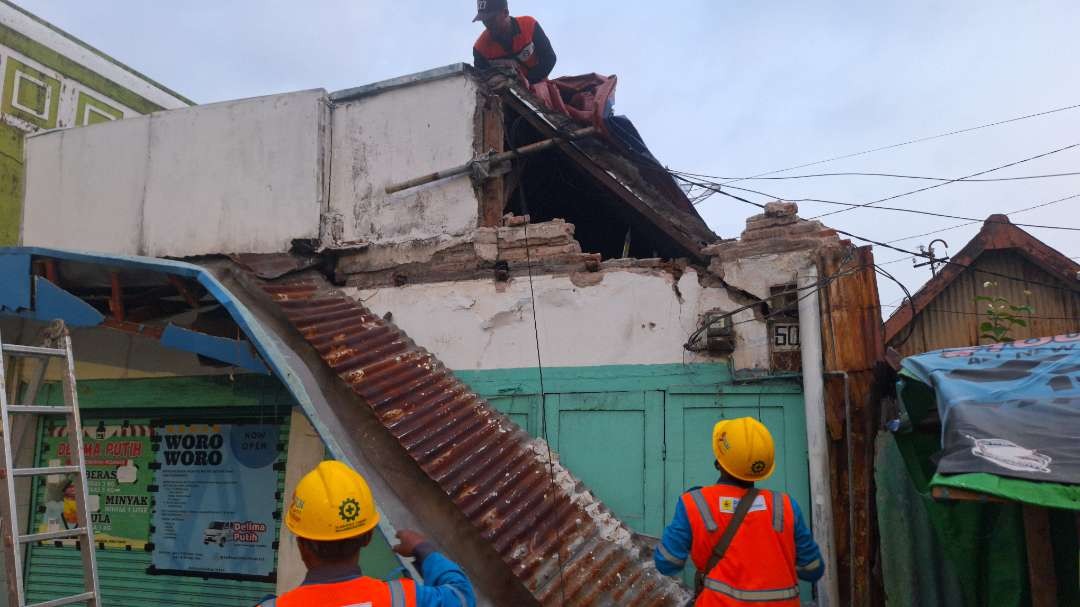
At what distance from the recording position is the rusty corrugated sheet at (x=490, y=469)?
4727 mm

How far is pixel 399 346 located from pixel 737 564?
12.1 feet

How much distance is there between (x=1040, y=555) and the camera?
3385mm

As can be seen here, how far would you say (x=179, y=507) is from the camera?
7.13m

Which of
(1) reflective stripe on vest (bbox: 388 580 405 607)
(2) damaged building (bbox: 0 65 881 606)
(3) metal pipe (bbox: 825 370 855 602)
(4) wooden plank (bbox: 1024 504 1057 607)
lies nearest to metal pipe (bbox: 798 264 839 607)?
(2) damaged building (bbox: 0 65 881 606)

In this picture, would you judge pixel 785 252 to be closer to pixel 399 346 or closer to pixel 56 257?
pixel 399 346

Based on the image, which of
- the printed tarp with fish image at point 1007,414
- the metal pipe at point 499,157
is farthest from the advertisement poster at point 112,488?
the printed tarp with fish image at point 1007,414

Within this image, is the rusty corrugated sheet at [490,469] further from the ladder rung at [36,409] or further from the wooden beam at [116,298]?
the ladder rung at [36,409]

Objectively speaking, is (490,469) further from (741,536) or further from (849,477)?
(849,477)

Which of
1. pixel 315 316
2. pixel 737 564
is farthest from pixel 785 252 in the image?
pixel 315 316

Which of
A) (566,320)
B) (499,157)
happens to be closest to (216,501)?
(566,320)

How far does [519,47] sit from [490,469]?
4587mm

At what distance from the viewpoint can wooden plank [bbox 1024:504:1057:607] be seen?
3375 mm

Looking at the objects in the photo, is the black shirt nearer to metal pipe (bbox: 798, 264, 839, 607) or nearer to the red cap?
the red cap

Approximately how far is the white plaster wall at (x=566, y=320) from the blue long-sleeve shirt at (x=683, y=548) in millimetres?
2017
